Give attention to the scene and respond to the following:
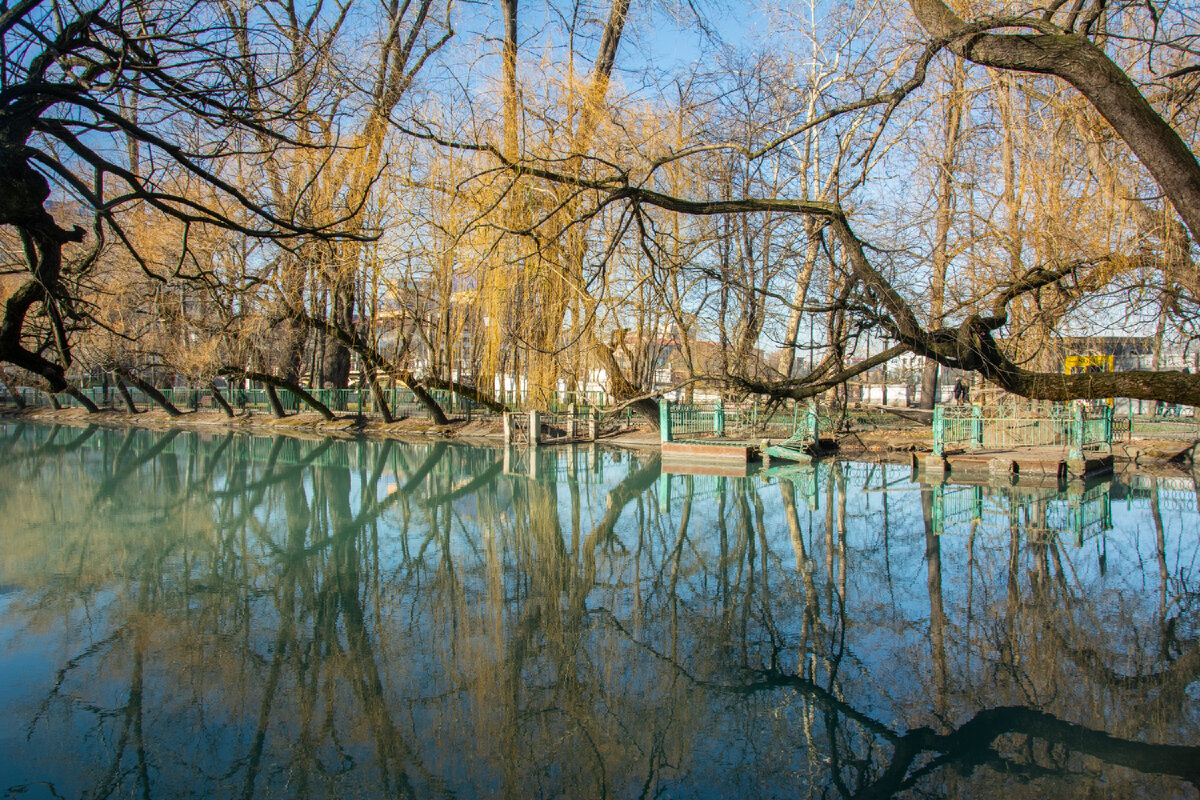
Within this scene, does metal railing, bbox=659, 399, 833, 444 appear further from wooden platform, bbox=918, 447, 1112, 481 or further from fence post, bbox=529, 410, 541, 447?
fence post, bbox=529, 410, 541, 447

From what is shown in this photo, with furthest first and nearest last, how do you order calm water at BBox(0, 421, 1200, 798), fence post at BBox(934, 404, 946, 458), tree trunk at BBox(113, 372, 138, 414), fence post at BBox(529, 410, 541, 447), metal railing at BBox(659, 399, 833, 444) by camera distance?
1. tree trunk at BBox(113, 372, 138, 414)
2. fence post at BBox(529, 410, 541, 447)
3. metal railing at BBox(659, 399, 833, 444)
4. fence post at BBox(934, 404, 946, 458)
5. calm water at BBox(0, 421, 1200, 798)

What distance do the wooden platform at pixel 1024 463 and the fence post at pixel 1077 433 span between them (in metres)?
0.13

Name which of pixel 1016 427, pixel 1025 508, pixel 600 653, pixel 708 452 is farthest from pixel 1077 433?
pixel 600 653

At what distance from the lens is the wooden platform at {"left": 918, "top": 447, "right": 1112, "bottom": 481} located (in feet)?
45.9

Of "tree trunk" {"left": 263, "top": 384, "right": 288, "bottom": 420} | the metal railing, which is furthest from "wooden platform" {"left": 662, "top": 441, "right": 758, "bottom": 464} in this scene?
"tree trunk" {"left": 263, "top": 384, "right": 288, "bottom": 420}

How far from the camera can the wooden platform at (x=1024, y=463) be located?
551 inches

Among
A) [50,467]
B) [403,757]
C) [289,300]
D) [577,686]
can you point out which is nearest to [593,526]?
[577,686]

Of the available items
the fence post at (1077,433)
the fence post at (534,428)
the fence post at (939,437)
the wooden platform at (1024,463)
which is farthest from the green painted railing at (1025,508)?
the fence post at (534,428)

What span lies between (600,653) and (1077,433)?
13240 mm

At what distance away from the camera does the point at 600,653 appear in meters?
4.89

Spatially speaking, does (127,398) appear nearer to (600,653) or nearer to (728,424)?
(728,424)

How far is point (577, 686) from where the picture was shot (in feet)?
14.4

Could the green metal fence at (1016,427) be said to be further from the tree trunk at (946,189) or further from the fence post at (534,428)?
the tree trunk at (946,189)

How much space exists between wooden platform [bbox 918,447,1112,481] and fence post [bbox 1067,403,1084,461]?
0.42 feet
